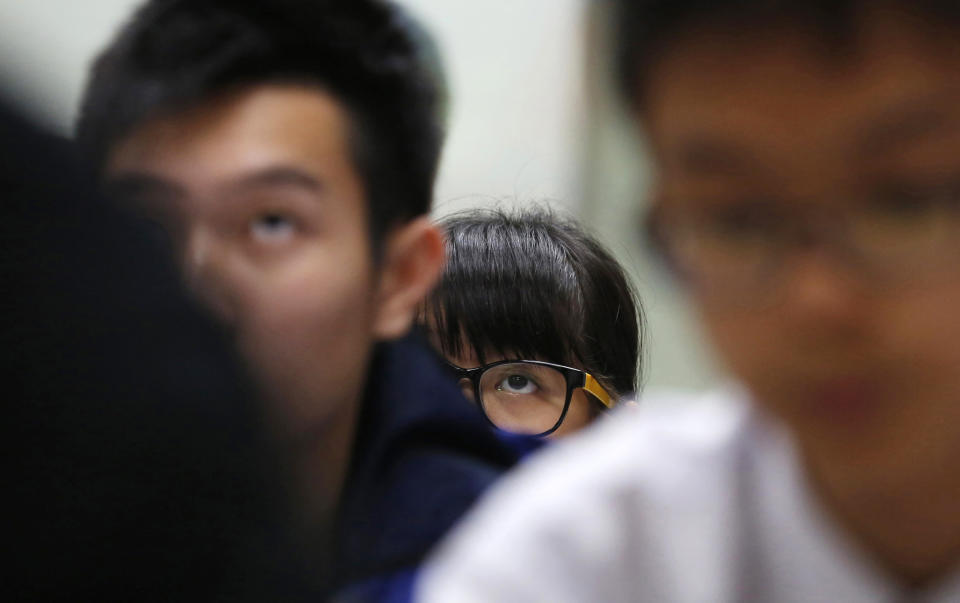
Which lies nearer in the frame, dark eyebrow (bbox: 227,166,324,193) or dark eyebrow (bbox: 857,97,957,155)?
dark eyebrow (bbox: 857,97,957,155)

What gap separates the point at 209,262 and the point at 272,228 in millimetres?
51

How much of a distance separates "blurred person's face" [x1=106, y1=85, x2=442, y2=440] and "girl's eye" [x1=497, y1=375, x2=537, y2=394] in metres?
0.22

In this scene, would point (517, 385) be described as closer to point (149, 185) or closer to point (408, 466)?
point (408, 466)

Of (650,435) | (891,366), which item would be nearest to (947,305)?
(891,366)

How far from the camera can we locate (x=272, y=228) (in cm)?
63

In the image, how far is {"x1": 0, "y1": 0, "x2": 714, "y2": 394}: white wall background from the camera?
0.41 m

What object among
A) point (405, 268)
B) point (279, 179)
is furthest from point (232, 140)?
point (405, 268)

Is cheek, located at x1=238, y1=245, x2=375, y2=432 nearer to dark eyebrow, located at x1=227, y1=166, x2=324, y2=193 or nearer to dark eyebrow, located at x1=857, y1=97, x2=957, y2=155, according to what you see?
dark eyebrow, located at x1=227, y1=166, x2=324, y2=193

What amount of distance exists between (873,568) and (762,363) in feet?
0.33

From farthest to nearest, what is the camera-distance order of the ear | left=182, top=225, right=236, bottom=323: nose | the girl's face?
the girl's face < the ear < left=182, top=225, right=236, bottom=323: nose

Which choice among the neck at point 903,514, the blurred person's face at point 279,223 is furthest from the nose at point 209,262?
the neck at point 903,514

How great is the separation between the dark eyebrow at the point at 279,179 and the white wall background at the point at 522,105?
0.10 m

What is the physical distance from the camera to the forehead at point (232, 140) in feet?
2.02

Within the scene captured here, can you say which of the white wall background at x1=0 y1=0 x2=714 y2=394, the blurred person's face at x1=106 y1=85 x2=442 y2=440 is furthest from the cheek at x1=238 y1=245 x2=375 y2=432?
the white wall background at x1=0 y1=0 x2=714 y2=394
